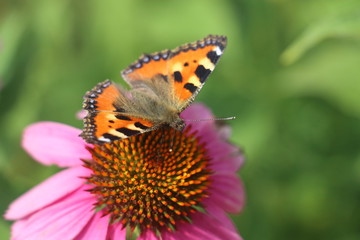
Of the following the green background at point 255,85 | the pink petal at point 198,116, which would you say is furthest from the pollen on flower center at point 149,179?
the green background at point 255,85

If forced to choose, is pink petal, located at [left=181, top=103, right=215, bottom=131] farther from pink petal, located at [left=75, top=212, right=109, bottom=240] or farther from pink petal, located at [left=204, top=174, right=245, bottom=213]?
pink petal, located at [left=75, top=212, right=109, bottom=240]

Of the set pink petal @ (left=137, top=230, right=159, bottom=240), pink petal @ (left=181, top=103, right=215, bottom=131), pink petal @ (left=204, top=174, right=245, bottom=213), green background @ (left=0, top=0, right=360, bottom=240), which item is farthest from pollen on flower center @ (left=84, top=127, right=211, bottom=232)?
green background @ (left=0, top=0, right=360, bottom=240)

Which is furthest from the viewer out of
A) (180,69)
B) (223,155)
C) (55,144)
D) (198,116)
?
(198,116)

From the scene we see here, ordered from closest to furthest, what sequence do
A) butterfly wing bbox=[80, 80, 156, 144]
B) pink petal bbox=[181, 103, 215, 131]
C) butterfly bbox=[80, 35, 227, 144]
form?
butterfly wing bbox=[80, 80, 156, 144]
butterfly bbox=[80, 35, 227, 144]
pink petal bbox=[181, 103, 215, 131]

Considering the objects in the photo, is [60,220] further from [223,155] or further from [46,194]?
[223,155]

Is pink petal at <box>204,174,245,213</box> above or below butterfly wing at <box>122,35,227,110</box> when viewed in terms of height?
below

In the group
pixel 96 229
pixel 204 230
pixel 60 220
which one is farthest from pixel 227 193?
pixel 60 220
